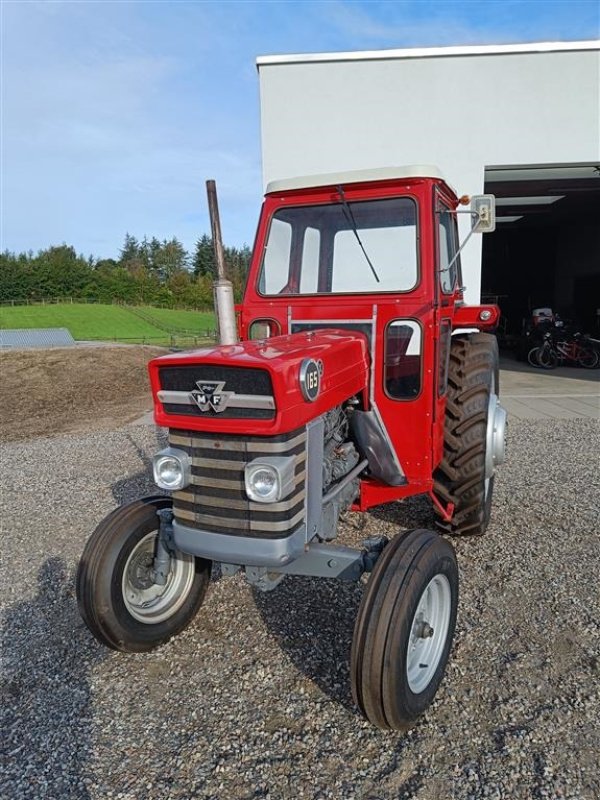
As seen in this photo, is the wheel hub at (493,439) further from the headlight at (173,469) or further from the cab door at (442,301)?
the headlight at (173,469)

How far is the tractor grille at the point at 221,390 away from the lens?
6.80 feet

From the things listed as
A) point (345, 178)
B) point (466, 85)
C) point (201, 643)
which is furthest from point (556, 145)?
point (201, 643)

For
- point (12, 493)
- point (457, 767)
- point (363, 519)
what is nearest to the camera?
point (457, 767)

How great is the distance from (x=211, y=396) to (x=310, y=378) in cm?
38

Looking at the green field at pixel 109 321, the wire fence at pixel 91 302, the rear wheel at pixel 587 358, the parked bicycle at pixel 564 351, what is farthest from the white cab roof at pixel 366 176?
the wire fence at pixel 91 302

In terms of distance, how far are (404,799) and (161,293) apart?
202ft

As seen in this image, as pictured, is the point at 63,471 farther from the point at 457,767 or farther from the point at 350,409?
the point at 457,767

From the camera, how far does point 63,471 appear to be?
599 cm

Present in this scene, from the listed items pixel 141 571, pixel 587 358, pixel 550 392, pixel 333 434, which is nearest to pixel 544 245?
pixel 587 358

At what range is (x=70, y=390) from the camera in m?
12.7

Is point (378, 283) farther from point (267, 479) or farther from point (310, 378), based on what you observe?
point (267, 479)

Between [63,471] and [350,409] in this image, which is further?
[63,471]

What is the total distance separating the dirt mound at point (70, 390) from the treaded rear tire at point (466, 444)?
19.6ft

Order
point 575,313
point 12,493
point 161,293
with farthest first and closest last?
point 161,293
point 575,313
point 12,493
